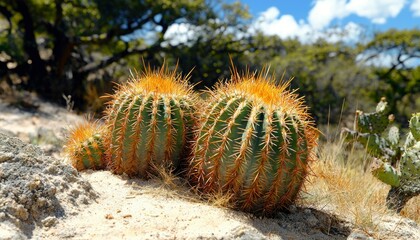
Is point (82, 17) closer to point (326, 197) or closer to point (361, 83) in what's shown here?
point (361, 83)

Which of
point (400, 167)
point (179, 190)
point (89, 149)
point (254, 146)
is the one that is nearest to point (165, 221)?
point (179, 190)

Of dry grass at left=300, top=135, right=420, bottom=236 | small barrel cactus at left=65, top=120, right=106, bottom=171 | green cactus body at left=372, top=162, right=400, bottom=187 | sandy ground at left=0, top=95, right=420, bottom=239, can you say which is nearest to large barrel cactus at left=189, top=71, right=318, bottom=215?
sandy ground at left=0, top=95, right=420, bottom=239

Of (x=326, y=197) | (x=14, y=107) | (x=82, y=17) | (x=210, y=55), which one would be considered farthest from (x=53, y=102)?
(x=326, y=197)

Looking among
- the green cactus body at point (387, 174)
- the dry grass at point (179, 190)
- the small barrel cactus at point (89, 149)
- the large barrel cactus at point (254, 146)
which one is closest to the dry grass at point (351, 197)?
the green cactus body at point (387, 174)

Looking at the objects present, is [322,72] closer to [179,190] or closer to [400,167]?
[400,167]

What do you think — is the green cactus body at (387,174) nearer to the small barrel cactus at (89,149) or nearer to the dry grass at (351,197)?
the dry grass at (351,197)

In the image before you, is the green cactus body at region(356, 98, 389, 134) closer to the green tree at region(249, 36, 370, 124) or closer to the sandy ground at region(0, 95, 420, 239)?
the sandy ground at region(0, 95, 420, 239)

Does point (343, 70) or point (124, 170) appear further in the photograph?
point (343, 70)
